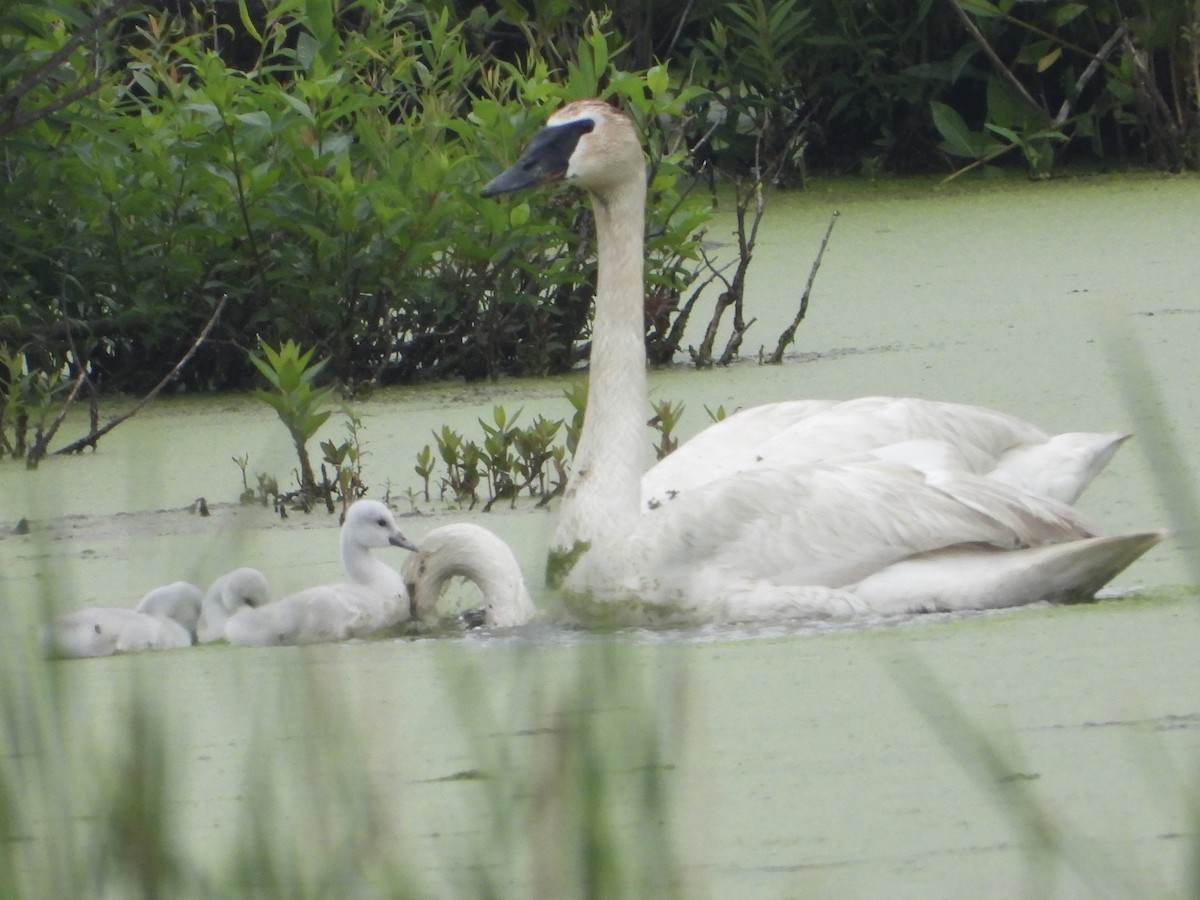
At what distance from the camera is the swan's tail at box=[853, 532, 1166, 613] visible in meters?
4.16

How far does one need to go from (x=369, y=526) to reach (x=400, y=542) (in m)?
0.08

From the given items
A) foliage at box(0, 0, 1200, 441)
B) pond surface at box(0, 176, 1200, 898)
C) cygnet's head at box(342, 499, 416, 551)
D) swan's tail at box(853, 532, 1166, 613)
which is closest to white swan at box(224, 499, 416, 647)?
cygnet's head at box(342, 499, 416, 551)

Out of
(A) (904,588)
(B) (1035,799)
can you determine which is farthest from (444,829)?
(A) (904,588)

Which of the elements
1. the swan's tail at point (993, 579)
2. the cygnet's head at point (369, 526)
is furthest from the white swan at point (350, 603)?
the swan's tail at point (993, 579)

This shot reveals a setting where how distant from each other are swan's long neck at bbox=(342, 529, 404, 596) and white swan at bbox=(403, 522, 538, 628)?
0.05 metres

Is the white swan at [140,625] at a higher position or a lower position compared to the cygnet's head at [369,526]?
lower

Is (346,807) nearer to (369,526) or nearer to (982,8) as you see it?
(369,526)

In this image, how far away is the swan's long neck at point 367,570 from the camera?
15.3 feet

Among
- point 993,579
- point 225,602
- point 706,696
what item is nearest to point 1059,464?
point 993,579

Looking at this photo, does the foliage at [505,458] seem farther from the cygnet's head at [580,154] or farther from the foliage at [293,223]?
the foliage at [293,223]

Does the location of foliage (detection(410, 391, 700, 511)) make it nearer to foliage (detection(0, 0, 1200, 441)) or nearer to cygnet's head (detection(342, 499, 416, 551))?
cygnet's head (detection(342, 499, 416, 551))

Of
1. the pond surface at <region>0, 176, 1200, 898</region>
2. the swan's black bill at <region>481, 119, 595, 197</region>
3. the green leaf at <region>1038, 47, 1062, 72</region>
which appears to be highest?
the green leaf at <region>1038, 47, 1062, 72</region>

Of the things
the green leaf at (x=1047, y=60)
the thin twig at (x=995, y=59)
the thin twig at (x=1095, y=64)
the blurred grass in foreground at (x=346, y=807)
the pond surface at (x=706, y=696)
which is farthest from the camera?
the green leaf at (x=1047, y=60)

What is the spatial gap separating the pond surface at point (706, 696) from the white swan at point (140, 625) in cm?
10
